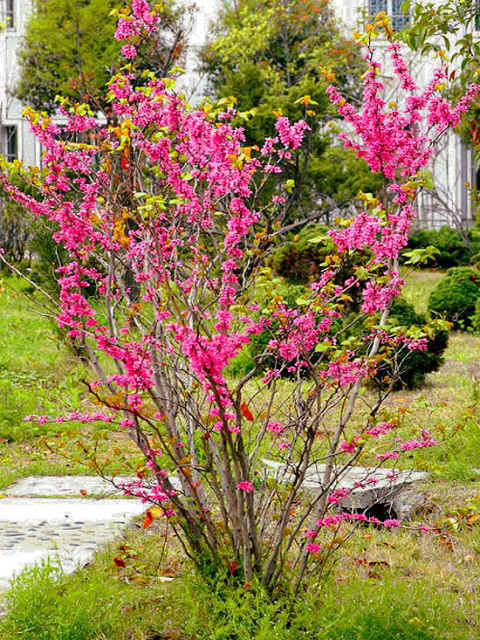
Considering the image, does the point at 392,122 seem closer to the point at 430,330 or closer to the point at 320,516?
the point at 430,330

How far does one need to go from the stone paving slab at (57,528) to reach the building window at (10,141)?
59.3 feet

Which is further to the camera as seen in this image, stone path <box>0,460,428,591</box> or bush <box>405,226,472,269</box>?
bush <box>405,226,472,269</box>

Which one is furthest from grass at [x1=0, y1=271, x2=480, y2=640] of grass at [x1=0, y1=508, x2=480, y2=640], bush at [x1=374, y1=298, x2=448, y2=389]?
bush at [x1=374, y1=298, x2=448, y2=389]

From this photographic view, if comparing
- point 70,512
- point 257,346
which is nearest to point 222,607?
point 70,512

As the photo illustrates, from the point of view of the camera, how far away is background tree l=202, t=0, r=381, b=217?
17.5 m

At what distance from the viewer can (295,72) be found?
18.5m

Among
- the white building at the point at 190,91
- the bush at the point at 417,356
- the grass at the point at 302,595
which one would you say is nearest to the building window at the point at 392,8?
the white building at the point at 190,91

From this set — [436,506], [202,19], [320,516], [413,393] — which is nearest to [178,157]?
[320,516]

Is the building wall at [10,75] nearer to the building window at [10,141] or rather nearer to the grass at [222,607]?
the building window at [10,141]

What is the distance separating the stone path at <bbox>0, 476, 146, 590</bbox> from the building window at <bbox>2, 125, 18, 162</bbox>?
17.5 m

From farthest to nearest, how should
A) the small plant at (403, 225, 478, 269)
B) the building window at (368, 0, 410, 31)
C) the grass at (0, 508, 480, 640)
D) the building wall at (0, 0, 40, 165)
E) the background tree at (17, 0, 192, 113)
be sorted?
the building window at (368, 0, 410, 31) < the building wall at (0, 0, 40, 165) < the small plant at (403, 225, 478, 269) < the background tree at (17, 0, 192, 113) < the grass at (0, 508, 480, 640)

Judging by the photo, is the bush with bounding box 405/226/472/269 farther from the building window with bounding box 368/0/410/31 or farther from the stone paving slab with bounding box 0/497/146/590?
the stone paving slab with bounding box 0/497/146/590

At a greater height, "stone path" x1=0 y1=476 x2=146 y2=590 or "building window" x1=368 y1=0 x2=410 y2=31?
"building window" x1=368 y1=0 x2=410 y2=31

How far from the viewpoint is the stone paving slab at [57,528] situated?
3.39 metres
